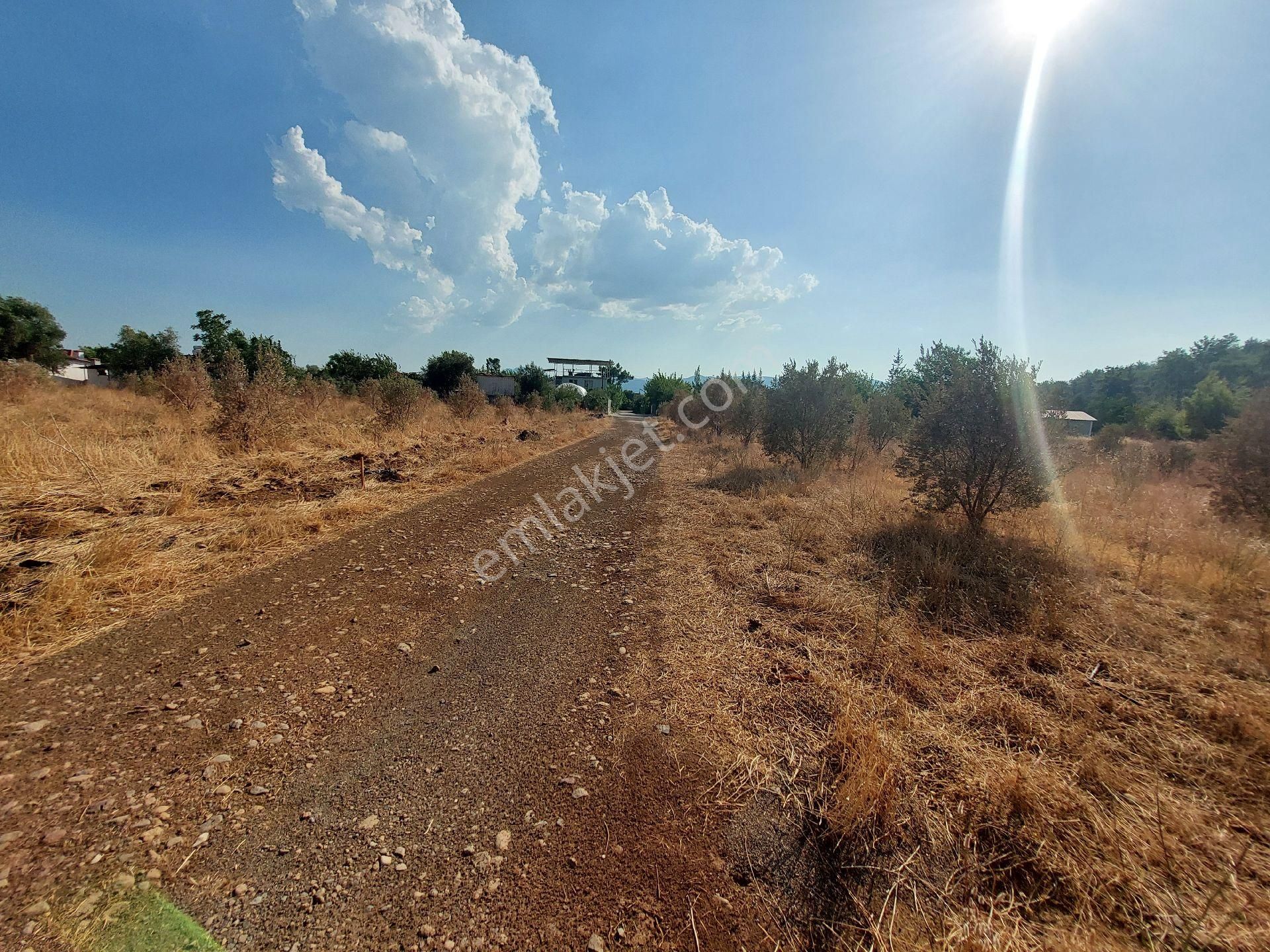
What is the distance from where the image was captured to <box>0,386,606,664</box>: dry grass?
3.34 m

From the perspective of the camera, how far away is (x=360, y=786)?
2.10 m

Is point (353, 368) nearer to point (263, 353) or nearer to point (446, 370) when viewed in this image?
point (446, 370)

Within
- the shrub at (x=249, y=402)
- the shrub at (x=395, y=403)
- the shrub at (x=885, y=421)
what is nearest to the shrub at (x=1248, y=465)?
the shrub at (x=885, y=421)

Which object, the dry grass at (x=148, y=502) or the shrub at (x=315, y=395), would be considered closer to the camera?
the dry grass at (x=148, y=502)

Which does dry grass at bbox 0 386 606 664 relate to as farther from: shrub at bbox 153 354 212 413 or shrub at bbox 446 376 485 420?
shrub at bbox 446 376 485 420

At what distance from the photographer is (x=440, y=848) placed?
1812 millimetres

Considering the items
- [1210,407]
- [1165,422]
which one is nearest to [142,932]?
[1210,407]

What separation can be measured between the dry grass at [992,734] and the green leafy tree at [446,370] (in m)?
37.1

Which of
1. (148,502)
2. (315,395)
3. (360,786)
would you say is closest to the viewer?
(360,786)

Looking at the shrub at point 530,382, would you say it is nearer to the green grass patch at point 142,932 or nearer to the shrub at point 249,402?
the shrub at point 249,402

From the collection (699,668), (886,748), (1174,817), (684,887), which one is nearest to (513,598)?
(699,668)

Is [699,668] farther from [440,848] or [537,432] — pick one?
[537,432]

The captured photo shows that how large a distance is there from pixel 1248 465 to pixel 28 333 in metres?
51.7

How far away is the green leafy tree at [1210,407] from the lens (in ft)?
53.1
